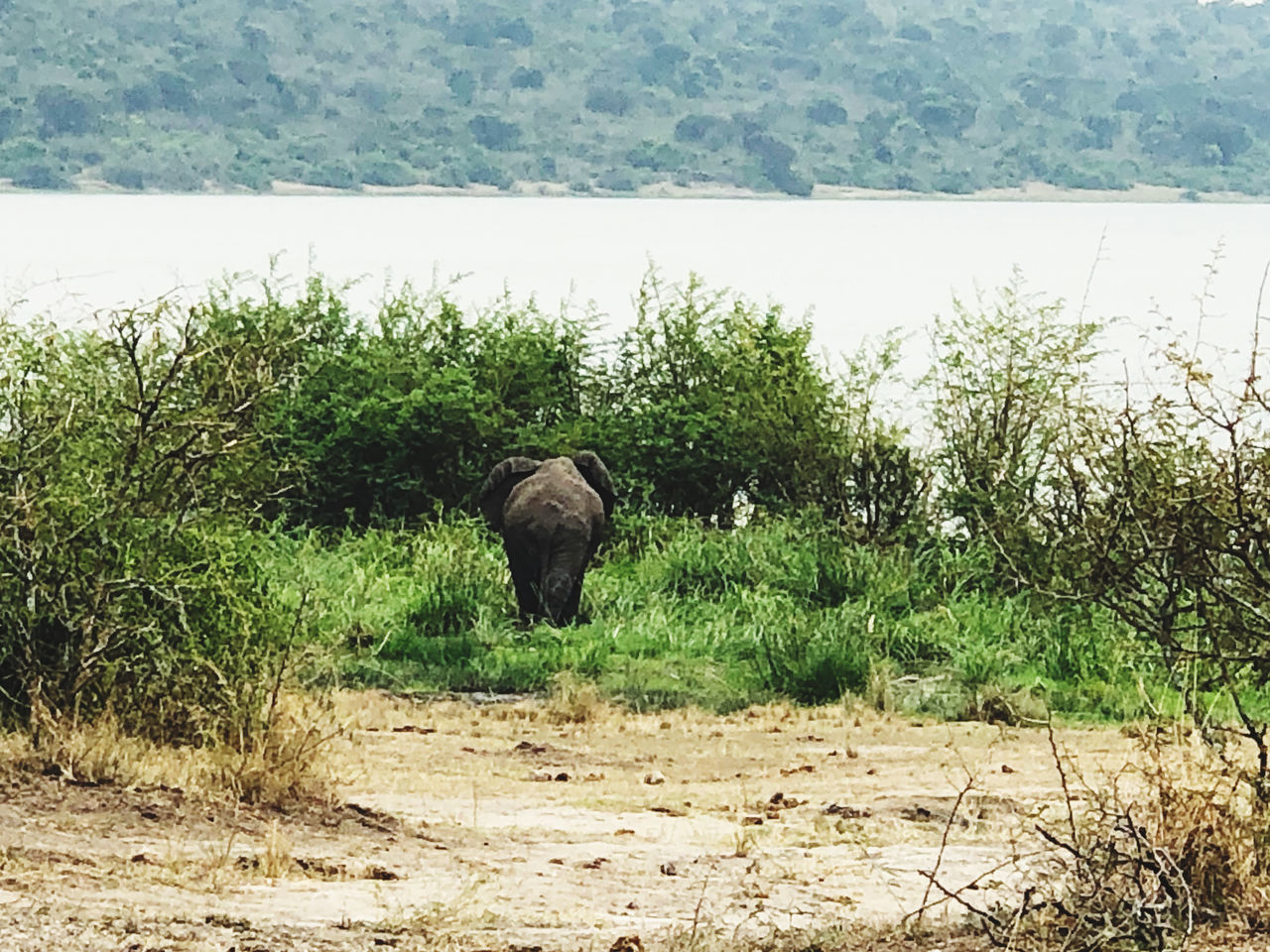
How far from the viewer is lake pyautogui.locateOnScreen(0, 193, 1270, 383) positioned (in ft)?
91.4

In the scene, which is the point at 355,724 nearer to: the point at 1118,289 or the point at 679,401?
the point at 679,401

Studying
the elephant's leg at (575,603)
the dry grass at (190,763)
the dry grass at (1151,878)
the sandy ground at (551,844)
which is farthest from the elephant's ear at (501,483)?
the dry grass at (1151,878)

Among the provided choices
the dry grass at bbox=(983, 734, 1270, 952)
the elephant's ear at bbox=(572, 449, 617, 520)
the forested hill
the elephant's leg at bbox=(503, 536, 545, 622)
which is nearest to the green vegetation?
the elephant's leg at bbox=(503, 536, 545, 622)

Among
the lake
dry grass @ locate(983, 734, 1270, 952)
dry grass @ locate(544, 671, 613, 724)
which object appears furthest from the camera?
the lake

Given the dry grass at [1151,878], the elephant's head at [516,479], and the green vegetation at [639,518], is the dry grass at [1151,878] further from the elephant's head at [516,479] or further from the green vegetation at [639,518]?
the elephant's head at [516,479]

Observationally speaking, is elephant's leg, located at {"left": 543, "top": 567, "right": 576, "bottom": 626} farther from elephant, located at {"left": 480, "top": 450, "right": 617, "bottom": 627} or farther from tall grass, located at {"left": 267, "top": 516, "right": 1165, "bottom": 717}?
tall grass, located at {"left": 267, "top": 516, "right": 1165, "bottom": 717}

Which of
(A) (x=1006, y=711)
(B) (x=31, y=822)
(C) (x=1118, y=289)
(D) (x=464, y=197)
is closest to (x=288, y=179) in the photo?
(D) (x=464, y=197)

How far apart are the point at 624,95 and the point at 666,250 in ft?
102

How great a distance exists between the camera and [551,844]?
24.3 ft

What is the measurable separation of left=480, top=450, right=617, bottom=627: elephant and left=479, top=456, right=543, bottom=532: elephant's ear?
0.22 m

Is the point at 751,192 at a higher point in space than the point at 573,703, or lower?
higher

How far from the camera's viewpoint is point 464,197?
198 ft

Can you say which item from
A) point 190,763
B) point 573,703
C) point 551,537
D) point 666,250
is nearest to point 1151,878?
point 190,763

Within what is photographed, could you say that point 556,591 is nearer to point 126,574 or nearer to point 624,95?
point 126,574
